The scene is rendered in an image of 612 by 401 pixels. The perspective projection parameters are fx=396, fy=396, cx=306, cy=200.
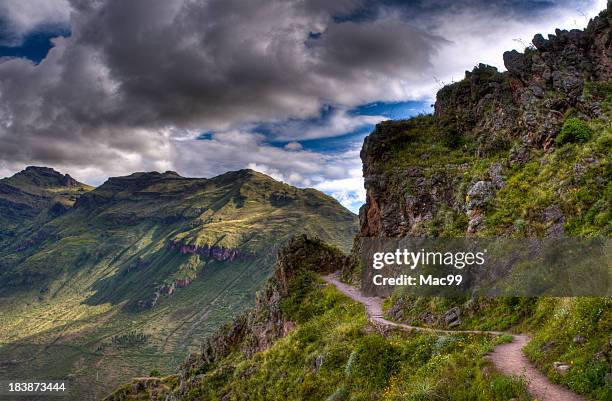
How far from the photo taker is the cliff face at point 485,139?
31016mm

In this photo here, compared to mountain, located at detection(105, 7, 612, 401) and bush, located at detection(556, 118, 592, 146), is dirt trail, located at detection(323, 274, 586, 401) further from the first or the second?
bush, located at detection(556, 118, 592, 146)

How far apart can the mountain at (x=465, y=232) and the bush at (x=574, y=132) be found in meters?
0.12

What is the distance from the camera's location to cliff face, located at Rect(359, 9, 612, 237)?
31016 millimetres

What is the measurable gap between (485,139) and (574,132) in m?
11.4

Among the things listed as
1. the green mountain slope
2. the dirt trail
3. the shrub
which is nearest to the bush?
the dirt trail

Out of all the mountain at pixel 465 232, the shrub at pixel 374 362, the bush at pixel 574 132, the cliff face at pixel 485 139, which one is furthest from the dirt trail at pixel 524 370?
the bush at pixel 574 132

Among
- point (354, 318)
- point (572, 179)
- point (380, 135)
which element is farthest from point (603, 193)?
point (380, 135)

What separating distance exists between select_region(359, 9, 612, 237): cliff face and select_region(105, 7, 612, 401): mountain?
0.15 meters

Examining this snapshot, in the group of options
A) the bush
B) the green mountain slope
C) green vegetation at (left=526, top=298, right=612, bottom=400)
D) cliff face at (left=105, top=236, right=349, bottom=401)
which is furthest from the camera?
cliff face at (left=105, top=236, right=349, bottom=401)

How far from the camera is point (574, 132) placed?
29.1 m

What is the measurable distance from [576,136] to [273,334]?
34.5 metres
